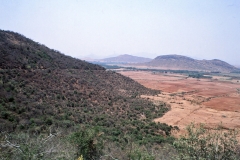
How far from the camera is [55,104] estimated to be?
2461cm

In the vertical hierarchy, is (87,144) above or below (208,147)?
below

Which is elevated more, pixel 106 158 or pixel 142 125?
pixel 106 158

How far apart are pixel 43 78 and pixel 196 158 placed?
1090 inches

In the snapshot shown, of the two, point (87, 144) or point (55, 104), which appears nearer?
point (87, 144)

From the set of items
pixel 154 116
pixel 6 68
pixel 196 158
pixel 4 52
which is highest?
pixel 4 52

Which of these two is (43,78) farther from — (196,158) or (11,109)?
(196,158)

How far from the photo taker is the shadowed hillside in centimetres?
1923

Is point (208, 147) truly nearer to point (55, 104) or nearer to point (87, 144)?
point (87, 144)

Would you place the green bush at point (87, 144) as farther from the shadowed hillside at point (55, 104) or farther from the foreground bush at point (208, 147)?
the shadowed hillside at point (55, 104)

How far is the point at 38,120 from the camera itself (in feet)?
61.4

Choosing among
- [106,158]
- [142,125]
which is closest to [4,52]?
[142,125]

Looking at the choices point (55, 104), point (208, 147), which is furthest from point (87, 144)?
point (55, 104)

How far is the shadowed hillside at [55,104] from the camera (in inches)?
757

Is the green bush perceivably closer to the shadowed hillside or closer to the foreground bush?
the foreground bush
